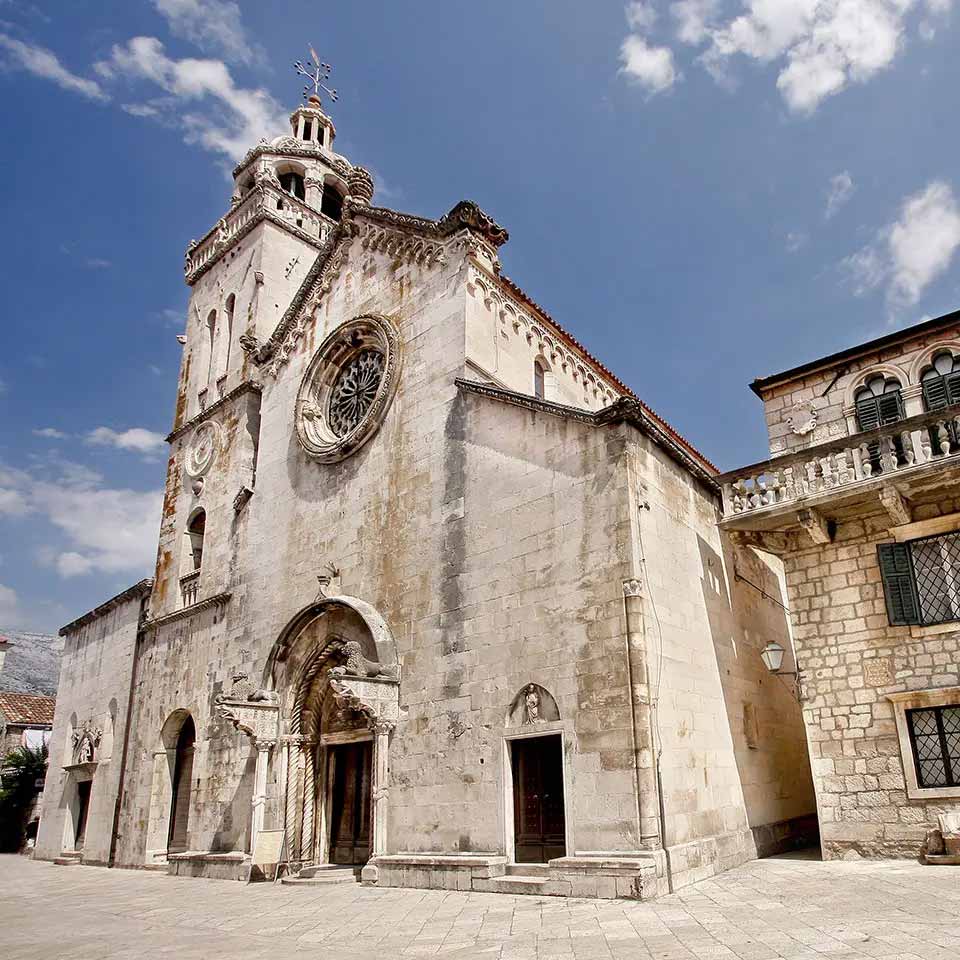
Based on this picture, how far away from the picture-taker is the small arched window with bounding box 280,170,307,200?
27.5m

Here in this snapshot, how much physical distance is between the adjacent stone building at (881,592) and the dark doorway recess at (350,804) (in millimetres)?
8168

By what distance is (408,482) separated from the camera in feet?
51.8

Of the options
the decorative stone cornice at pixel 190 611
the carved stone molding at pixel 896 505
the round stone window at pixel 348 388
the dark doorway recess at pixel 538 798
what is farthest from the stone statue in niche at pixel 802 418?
the decorative stone cornice at pixel 190 611

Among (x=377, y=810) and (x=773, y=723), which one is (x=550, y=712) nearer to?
(x=377, y=810)

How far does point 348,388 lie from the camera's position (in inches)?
758

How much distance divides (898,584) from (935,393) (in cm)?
372

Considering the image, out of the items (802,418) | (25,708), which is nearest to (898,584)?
(802,418)

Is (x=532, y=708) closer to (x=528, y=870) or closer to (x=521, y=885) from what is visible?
(x=528, y=870)

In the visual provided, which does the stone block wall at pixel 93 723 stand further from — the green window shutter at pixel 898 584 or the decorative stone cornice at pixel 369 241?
the green window shutter at pixel 898 584

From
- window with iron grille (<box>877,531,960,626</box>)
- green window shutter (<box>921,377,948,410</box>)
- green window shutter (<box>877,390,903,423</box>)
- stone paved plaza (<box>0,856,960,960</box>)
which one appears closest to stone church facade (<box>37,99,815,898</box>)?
stone paved plaza (<box>0,856,960,960</box>)

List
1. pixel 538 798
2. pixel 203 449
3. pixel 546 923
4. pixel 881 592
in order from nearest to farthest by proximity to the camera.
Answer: pixel 546 923
pixel 538 798
pixel 881 592
pixel 203 449

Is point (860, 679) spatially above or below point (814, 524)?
below

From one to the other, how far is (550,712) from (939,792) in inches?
225

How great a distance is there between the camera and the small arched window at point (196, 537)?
75.3ft
